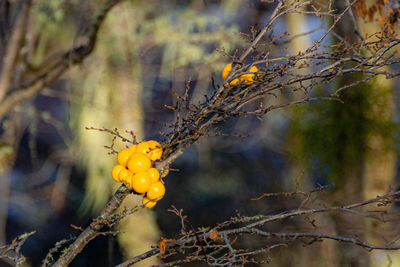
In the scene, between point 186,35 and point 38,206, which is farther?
point 38,206

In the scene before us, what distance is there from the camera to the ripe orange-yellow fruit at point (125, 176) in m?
1.23

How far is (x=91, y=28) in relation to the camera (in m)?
3.36

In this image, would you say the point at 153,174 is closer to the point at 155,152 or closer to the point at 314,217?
the point at 155,152

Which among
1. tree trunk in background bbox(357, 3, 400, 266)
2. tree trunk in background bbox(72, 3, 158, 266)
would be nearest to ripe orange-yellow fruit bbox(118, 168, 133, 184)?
tree trunk in background bbox(72, 3, 158, 266)

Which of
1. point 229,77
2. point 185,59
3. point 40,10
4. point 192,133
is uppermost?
point 40,10

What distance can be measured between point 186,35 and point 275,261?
2.69 m

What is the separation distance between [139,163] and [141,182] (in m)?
0.06

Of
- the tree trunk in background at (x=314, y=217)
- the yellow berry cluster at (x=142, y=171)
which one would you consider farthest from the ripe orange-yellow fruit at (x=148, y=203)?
the tree trunk in background at (x=314, y=217)

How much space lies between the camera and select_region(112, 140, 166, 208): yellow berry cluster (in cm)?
119

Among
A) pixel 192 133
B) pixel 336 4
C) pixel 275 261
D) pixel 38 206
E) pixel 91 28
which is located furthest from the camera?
pixel 38 206

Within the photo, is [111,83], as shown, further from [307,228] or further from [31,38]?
[307,228]

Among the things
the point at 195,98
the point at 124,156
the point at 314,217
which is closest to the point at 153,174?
the point at 124,156

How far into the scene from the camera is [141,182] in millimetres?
1183

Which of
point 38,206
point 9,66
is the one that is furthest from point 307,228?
point 38,206
